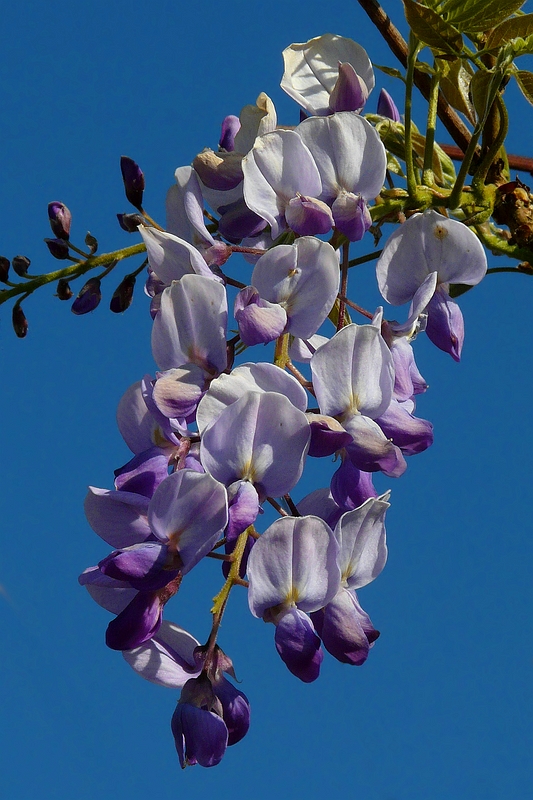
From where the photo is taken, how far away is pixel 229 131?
3.25 ft

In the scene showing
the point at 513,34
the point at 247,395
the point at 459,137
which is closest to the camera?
the point at 247,395

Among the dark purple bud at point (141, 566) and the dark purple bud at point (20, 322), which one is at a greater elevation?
the dark purple bud at point (20, 322)

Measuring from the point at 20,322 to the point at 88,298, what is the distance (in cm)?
9

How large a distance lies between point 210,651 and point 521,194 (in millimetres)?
528

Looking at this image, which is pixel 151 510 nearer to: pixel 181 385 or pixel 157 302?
pixel 181 385

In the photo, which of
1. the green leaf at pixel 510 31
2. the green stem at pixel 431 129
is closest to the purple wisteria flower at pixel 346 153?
the green stem at pixel 431 129

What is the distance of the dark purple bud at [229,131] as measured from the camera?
99cm

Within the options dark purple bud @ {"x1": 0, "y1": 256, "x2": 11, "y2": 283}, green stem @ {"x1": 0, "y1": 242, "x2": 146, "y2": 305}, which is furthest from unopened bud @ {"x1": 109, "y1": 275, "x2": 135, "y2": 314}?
dark purple bud @ {"x1": 0, "y1": 256, "x2": 11, "y2": 283}

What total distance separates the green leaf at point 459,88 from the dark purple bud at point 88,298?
Answer: 1.35 feet

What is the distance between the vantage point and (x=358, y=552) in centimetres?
78

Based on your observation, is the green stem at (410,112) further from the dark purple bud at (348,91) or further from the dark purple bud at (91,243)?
the dark purple bud at (91,243)

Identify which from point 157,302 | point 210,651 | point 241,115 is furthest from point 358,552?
point 241,115

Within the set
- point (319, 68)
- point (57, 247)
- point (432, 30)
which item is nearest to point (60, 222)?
point (57, 247)

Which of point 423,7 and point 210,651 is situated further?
point 423,7
